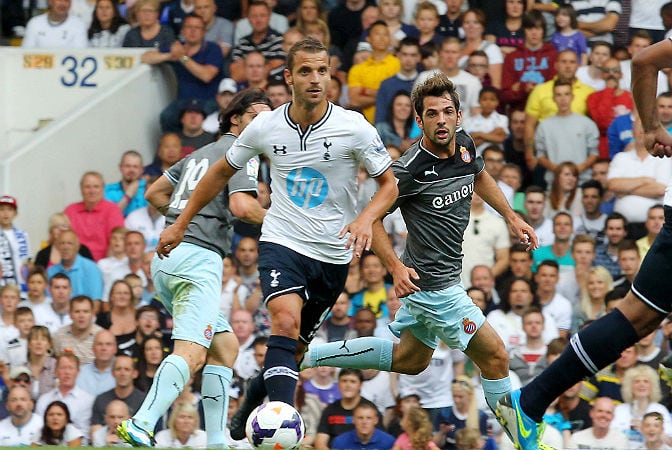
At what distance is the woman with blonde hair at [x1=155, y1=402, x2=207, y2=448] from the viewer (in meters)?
11.6

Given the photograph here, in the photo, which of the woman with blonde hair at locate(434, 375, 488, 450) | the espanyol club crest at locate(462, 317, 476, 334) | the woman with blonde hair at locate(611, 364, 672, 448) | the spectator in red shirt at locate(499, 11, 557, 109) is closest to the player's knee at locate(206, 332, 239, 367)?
the espanyol club crest at locate(462, 317, 476, 334)

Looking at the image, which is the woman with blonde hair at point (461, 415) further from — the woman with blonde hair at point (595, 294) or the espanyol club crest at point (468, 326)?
the espanyol club crest at point (468, 326)

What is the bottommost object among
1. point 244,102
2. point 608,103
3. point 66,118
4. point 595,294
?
point 595,294

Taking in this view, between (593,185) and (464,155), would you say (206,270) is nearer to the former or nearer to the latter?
(464,155)

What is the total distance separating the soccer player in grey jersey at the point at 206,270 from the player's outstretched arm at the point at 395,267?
2.93 feet

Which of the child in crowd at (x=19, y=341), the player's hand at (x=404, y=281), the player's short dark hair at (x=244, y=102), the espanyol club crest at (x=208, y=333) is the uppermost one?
the player's short dark hair at (x=244, y=102)

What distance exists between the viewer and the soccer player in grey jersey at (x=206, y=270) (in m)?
9.05

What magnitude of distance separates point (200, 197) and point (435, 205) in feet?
4.77

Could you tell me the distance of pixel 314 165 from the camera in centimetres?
829

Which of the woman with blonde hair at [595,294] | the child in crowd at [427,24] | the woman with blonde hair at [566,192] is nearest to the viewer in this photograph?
the woman with blonde hair at [595,294]

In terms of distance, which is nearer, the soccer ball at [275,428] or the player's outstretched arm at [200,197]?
the soccer ball at [275,428]

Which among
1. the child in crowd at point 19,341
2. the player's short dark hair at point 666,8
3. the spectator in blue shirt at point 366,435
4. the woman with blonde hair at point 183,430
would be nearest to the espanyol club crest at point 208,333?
the woman with blonde hair at point 183,430

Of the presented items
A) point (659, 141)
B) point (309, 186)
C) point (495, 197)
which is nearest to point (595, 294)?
point (495, 197)

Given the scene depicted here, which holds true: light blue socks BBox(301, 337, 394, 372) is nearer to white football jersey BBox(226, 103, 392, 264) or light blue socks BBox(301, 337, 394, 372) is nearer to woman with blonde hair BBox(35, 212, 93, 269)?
white football jersey BBox(226, 103, 392, 264)
